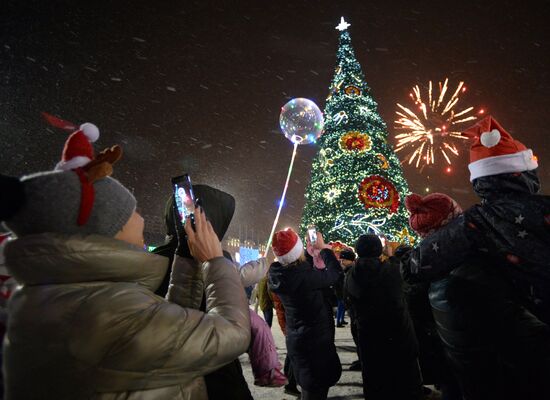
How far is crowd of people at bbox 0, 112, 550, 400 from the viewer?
1010 millimetres

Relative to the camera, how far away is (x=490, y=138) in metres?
2.03

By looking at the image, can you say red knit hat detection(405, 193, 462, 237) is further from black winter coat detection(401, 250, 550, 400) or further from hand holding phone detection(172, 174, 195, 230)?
hand holding phone detection(172, 174, 195, 230)

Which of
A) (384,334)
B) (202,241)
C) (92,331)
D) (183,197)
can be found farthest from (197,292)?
(384,334)

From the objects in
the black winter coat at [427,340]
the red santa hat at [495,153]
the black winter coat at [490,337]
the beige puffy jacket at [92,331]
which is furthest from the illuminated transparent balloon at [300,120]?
the beige puffy jacket at [92,331]

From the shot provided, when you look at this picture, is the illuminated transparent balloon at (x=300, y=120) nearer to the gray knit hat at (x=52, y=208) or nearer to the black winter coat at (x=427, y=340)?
the black winter coat at (x=427, y=340)

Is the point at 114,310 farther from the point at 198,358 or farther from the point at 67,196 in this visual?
→ the point at 67,196

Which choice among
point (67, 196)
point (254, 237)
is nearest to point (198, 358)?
point (67, 196)

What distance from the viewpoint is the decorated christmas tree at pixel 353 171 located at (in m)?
17.4

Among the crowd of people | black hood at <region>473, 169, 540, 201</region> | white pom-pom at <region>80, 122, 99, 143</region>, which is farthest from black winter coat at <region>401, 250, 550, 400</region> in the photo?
A: white pom-pom at <region>80, 122, 99, 143</region>

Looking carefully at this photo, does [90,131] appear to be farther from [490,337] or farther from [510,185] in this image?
[490,337]

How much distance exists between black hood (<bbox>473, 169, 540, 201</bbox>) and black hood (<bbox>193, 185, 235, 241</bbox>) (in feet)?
5.08

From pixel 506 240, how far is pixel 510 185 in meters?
0.36

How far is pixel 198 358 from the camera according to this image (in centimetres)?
109

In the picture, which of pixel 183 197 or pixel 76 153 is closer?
pixel 76 153
